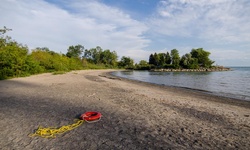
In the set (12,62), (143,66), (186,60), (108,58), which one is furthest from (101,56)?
(12,62)

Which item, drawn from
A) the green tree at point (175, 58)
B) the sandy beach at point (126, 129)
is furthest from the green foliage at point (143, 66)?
the sandy beach at point (126, 129)

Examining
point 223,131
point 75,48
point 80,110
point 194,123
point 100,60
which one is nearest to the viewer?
point 223,131

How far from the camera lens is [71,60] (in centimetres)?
6650

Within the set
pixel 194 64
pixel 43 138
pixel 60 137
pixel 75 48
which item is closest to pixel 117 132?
pixel 60 137

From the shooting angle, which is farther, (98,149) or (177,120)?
(177,120)

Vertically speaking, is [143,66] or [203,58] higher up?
[203,58]

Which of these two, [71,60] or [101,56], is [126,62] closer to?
[101,56]

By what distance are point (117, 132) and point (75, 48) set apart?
373 ft

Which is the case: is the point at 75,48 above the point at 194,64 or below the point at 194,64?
above

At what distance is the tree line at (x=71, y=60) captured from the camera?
77.9ft

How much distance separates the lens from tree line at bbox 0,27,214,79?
23745 mm

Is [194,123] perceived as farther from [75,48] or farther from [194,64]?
[75,48]

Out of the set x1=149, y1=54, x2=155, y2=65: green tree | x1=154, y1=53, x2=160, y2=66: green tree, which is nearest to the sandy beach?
x1=154, y1=53, x2=160, y2=66: green tree

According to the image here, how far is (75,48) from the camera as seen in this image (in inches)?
4405
